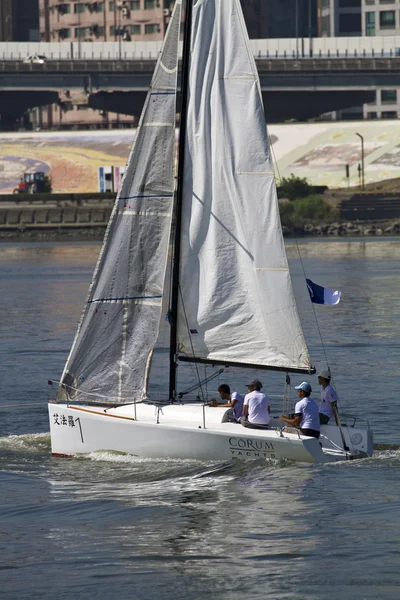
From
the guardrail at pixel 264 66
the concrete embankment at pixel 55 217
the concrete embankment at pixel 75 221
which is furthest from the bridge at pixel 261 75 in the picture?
the concrete embankment at pixel 55 217

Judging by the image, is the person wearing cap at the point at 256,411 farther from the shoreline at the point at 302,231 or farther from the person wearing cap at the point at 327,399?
the shoreline at the point at 302,231

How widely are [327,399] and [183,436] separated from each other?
323cm

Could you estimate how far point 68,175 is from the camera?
162 meters

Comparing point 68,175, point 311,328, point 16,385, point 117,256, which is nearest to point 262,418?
point 117,256

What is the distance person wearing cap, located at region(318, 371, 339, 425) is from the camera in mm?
26672

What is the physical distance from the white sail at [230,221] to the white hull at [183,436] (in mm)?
1700

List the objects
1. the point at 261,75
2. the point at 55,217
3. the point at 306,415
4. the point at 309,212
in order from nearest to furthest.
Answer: the point at 306,415 → the point at 309,212 → the point at 55,217 → the point at 261,75

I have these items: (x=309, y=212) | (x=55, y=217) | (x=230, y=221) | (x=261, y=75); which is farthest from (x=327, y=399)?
(x=261, y=75)

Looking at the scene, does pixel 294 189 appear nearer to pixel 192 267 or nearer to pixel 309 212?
pixel 309 212

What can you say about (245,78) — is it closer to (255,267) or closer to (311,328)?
(255,267)

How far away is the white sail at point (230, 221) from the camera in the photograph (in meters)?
27.0

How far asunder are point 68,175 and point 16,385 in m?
121

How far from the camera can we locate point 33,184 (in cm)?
15912

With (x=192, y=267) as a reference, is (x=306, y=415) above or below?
below
